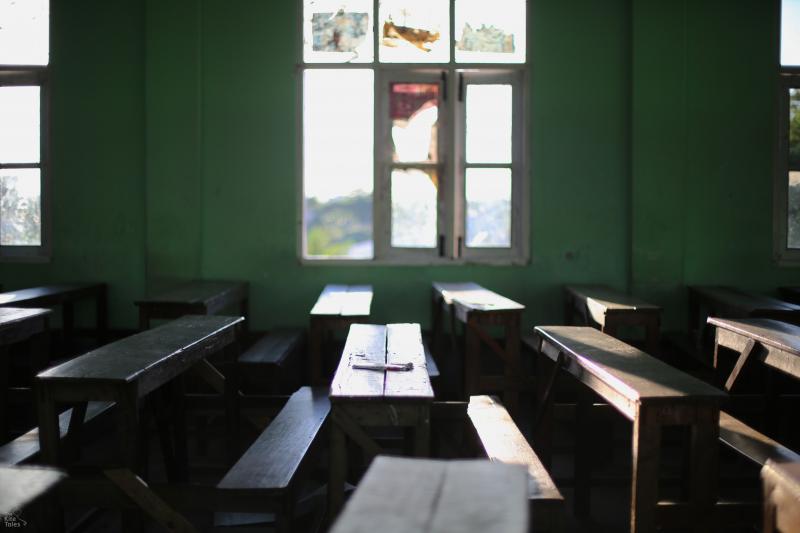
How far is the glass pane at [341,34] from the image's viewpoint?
5.11 m

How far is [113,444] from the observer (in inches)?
167

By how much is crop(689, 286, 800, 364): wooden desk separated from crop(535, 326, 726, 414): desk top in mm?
1417

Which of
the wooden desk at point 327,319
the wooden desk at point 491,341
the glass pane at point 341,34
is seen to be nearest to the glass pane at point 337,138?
the glass pane at point 341,34

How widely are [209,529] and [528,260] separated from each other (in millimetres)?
3121

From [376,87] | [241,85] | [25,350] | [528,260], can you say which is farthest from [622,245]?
[25,350]

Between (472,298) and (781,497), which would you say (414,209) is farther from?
(781,497)

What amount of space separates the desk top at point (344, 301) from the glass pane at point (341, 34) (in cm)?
180

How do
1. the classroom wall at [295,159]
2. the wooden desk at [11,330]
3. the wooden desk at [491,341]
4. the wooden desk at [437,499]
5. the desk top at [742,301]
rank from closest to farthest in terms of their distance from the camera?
the wooden desk at [437,499] < the wooden desk at [11,330] < the wooden desk at [491,341] < the desk top at [742,301] < the classroom wall at [295,159]

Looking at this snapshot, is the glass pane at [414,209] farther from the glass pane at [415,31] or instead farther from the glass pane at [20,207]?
the glass pane at [20,207]

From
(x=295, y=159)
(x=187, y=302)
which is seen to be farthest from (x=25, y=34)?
(x=187, y=302)

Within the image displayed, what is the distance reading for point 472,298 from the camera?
4000 mm

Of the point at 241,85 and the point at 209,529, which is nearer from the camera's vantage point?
the point at 209,529

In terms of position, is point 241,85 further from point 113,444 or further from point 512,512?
point 512,512

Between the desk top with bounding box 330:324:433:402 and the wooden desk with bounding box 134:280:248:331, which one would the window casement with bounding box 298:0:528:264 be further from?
the desk top with bounding box 330:324:433:402
